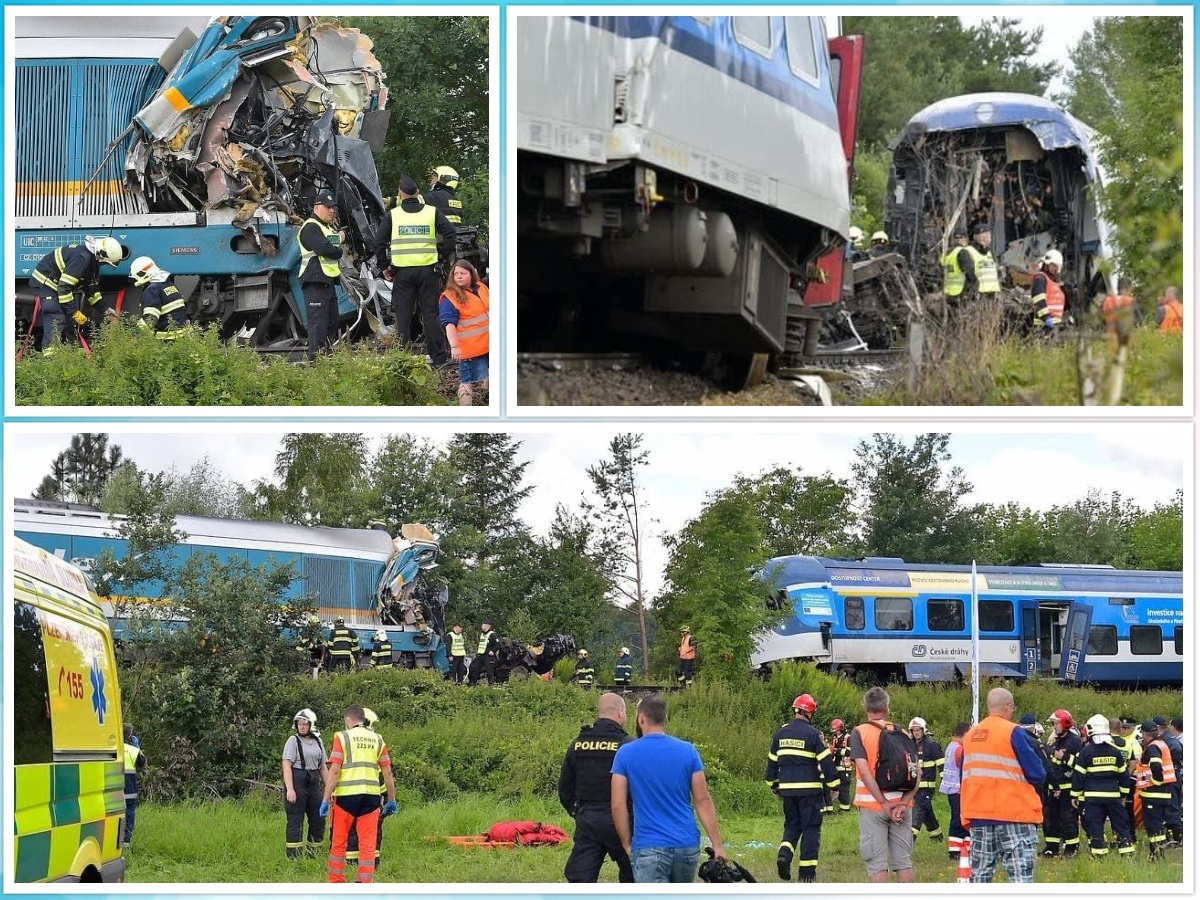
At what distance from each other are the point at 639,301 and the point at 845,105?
115 inches

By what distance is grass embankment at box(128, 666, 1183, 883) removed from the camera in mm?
8742

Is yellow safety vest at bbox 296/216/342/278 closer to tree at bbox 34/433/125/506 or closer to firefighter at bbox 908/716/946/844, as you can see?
tree at bbox 34/433/125/506

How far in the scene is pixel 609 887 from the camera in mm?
7418

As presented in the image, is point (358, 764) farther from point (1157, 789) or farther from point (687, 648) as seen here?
point (1157, 789)

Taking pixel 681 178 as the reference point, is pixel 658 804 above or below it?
below

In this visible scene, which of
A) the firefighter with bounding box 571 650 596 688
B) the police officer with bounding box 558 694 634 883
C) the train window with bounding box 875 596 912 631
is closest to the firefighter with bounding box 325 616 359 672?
the firefighter with bounding box 571 650 596 688

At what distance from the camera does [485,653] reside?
1470cm

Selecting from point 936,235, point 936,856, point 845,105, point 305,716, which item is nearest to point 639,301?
point 845,105

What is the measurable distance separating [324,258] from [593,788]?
5.50m

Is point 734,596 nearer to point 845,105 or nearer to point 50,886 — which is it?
point 845,105

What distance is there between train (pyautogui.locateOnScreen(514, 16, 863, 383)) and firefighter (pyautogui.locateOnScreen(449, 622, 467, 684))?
17.2 ft

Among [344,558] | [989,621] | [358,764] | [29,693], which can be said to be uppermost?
[344,558]

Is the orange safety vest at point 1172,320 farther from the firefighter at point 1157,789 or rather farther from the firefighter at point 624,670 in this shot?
the firefighter at point 624,670

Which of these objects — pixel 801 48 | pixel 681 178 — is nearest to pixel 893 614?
pixel 801 48
